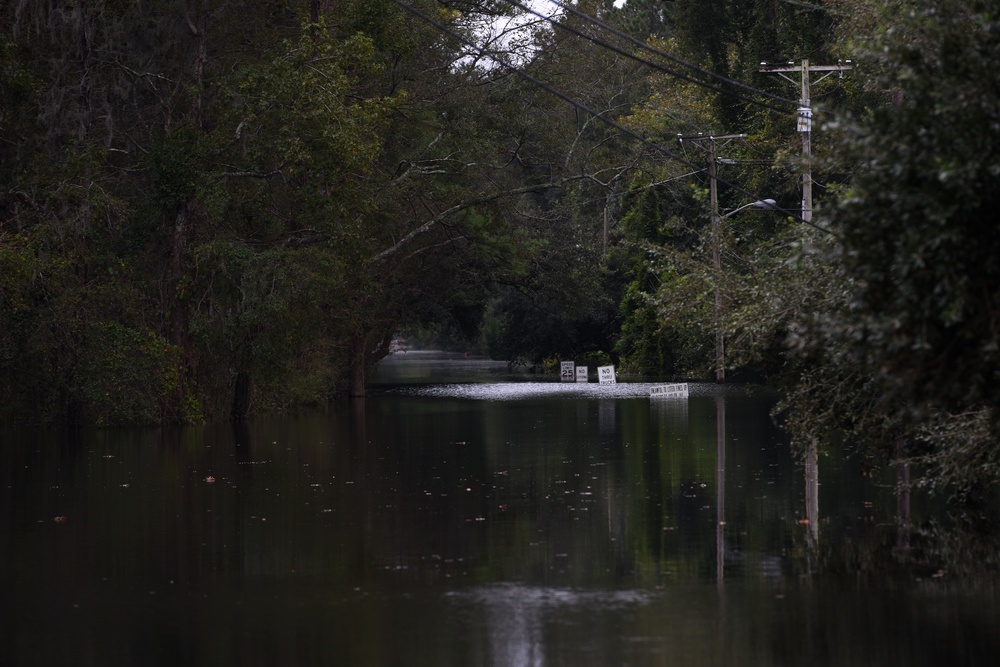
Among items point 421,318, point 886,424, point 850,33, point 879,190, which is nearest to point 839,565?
point 886,424

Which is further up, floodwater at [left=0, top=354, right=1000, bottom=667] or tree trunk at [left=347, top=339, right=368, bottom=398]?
tree trunk at [left=347, top=339, right=368, bottom=398]

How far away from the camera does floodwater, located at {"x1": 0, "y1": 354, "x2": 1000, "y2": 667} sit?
1074cm

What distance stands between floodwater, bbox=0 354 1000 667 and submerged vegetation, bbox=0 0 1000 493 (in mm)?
1716

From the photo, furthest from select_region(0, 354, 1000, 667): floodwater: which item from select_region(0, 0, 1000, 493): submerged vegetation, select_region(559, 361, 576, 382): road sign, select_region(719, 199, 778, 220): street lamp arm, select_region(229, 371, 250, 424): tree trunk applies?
select_region(559, 361, 576, 382): road sign

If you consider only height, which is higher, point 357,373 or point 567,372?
point 357,373

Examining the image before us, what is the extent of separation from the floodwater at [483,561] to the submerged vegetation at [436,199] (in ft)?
5.63

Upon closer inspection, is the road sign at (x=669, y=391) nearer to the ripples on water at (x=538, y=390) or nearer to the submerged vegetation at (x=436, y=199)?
the ripples on water at (x=538, y=390)

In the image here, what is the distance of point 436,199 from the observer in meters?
48.0

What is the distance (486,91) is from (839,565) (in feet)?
110

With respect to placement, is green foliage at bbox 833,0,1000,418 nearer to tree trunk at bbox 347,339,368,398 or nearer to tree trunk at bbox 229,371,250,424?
tree trunk at bbox 229,371,250,424

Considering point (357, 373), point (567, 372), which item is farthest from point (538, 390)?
point (567, 372)

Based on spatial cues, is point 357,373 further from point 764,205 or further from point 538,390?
point 764,205

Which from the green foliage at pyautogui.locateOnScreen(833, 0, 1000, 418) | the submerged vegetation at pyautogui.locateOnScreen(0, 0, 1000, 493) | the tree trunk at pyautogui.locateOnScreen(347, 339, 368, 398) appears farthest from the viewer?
the tree trunk at pyautogui.locateOnScreen(347, 339, 368, 398)

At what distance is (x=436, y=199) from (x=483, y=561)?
33.9 metres
